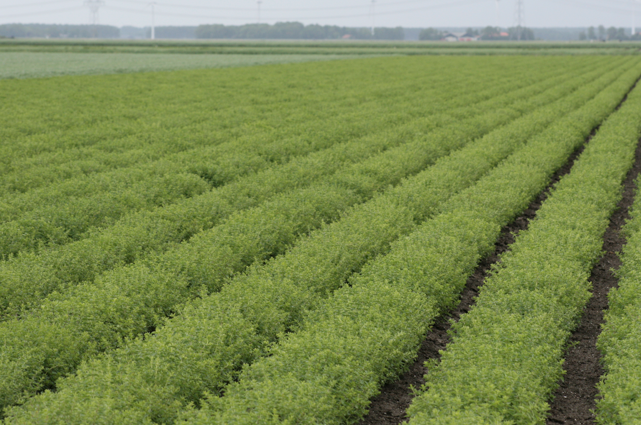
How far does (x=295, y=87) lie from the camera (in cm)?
2859

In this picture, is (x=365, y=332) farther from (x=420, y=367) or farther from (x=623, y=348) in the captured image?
(x=623, y=348)

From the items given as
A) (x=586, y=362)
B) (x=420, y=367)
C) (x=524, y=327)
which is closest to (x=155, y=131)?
(x=420, y=367)

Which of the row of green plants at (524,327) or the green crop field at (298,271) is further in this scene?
the green crop field at (298,271)

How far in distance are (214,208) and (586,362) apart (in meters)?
6.41

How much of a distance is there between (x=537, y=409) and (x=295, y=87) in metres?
25.3

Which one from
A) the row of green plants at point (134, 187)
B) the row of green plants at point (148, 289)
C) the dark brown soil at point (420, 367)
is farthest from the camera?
the row of green plants at point (134, 187)

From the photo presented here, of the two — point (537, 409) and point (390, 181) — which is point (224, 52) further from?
point (537, 409)

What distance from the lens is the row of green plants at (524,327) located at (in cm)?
499

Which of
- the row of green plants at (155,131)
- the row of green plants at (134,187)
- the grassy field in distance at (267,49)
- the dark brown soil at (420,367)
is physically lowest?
the dark brown soil at (420,367)

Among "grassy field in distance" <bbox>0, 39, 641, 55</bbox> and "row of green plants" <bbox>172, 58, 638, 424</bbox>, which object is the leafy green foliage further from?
"grassy field in distance" <bbox>0, 39, 641, 55</bbox>

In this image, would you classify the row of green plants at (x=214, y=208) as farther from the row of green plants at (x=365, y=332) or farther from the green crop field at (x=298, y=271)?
the row of green plants at (x=365, y=332)

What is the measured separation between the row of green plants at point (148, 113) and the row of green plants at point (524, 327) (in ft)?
29.1

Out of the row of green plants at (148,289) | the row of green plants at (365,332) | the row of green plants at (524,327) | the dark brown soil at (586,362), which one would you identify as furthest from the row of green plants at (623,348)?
the row of green plants at (148,289)

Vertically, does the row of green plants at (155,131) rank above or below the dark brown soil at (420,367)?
above
